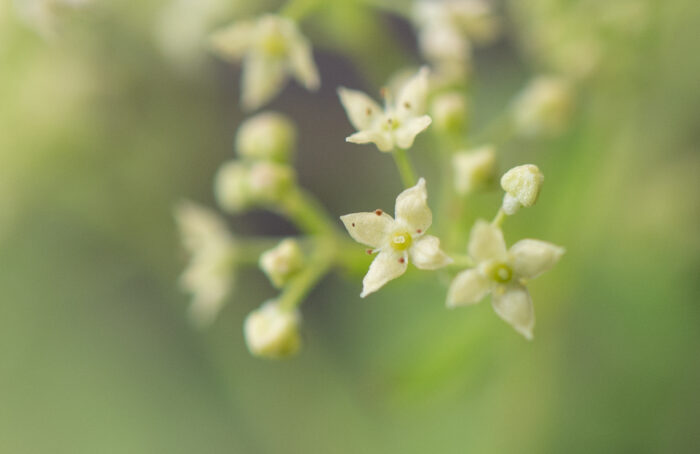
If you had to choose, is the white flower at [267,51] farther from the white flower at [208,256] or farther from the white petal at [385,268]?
the white petal at [385,268]

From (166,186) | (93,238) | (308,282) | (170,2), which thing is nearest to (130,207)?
(166,186)

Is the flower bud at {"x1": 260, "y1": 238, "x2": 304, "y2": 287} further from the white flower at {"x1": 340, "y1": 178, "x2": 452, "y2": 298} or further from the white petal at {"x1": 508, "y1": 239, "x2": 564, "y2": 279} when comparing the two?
the white petal at {"x1": 508, "y1": 239, "x2": 564, "y2": 279}

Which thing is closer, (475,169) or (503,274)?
(503,274)

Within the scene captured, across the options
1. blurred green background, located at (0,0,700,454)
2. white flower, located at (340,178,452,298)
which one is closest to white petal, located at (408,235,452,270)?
white flower, located at (340,178,452,298)

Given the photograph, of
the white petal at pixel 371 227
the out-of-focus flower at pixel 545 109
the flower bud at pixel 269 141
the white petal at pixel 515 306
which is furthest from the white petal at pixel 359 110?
the out-of-focus flower at pixel 545 109

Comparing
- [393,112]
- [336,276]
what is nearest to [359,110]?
[393,112]

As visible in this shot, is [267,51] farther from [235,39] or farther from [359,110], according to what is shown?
[359,110]

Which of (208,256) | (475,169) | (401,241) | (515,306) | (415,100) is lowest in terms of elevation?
(515,306)
